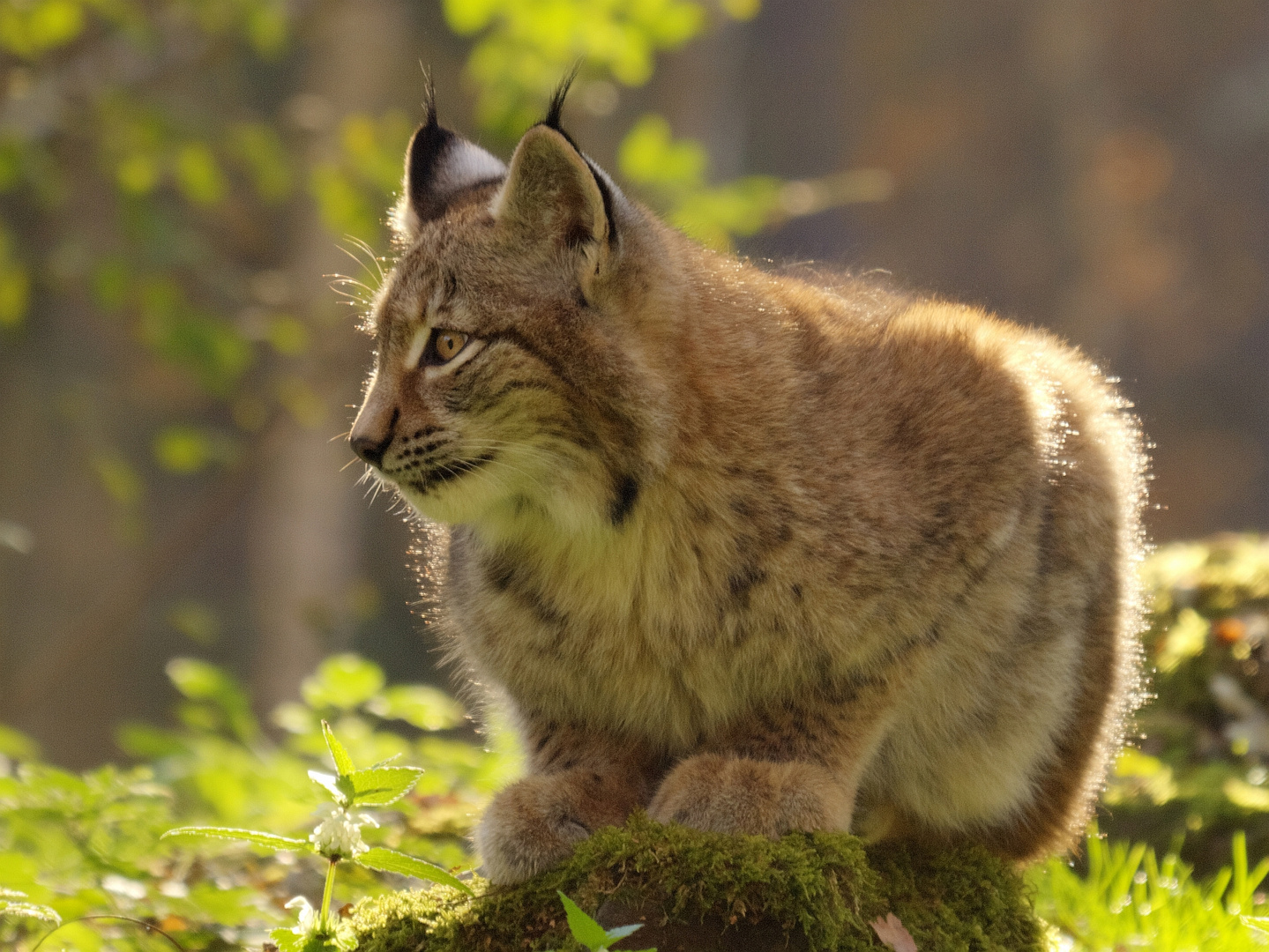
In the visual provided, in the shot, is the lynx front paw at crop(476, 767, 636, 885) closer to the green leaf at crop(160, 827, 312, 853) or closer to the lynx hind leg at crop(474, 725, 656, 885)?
the lynx hind leg at crop(474, 725, 656, 885)

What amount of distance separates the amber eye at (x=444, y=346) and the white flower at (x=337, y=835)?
1113mm

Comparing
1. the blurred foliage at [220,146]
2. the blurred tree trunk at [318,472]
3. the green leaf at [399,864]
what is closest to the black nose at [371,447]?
the green leaf at [399,864]

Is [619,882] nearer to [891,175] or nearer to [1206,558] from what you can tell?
[1206,558]

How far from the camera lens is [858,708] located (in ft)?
9.44

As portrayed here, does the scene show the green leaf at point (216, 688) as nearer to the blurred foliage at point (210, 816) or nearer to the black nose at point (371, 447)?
the blurred foliage at point (210, 816)

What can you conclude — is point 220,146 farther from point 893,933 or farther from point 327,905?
point 893,933

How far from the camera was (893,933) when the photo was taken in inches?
101

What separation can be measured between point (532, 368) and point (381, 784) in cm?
102

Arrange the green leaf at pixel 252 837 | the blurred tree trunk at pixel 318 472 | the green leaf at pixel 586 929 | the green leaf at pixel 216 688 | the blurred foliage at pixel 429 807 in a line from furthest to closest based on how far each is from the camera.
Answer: the blurred tree trunk at pixel 318 472, the green leaf at pixel 216 688, the blurred foliage at pixel 429 807, the green leaf at pixel 252 837, the green leaf at pixel 586 929

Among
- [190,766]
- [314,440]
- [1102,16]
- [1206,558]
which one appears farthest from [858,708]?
[1102,16]

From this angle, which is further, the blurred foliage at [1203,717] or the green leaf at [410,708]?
the blurred foliage at [1203,717]

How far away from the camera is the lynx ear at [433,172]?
338cm

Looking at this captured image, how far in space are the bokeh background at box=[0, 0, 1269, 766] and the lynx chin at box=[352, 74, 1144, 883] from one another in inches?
24.6

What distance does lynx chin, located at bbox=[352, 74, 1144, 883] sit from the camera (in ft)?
9.27
